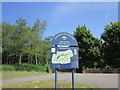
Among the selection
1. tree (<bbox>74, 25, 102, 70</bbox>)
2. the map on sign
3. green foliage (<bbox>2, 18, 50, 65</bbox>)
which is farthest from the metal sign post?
green foliage (<bbox>2, 18, 50, 65</bbox>)

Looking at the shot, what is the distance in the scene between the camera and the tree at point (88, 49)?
85.5 ft

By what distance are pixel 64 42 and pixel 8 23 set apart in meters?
27.4

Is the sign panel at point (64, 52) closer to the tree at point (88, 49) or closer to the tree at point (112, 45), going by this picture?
the tree at point (112, 45)

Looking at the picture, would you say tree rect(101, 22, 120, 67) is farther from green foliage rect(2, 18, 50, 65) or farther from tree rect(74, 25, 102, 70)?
green foliage rect(2, 18, 50, 65)

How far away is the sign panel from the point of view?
6582 millimetres

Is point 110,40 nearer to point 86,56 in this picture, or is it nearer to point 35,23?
point 86,56

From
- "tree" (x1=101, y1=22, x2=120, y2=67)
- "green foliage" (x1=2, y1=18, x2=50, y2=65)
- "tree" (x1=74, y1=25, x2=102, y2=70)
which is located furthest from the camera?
"green foliage" (x1=2, y1=18, x2=50, y2=65)

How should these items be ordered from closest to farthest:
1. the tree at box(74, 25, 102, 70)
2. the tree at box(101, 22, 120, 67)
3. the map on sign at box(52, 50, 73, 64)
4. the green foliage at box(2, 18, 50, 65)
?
the map on sign at box(52, 50, 73, 64), the tree at box(101, 22, 120, 67), the tree at box(74, 25, 102, 70), the green foliage at box(2, 18, 50, 65)

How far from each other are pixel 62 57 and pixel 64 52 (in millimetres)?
257

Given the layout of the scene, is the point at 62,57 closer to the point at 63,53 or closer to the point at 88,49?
the point at 63,53

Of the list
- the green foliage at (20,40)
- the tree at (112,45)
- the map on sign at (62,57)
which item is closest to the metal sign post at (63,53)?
the map on sign at (62,57)

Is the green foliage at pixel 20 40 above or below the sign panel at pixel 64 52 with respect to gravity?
above

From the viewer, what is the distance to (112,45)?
22594 millimetres

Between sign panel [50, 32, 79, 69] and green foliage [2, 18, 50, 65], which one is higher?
green foliage [2, 18, 50, 65]
